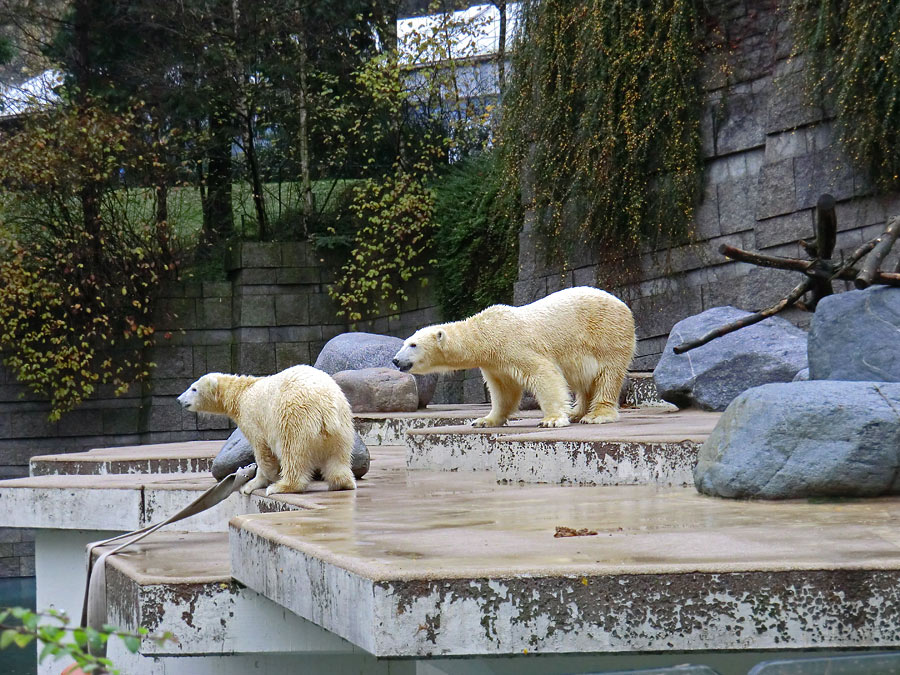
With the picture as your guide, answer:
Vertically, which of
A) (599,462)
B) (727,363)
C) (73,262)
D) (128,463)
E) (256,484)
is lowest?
(128,463)

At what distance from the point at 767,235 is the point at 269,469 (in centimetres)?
496

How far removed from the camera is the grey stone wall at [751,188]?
7465 millimetres

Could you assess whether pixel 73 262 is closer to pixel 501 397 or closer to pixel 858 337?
pixel 501 397

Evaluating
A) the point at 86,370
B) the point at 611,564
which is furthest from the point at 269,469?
the point at 86,370

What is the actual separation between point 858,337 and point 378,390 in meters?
5.10

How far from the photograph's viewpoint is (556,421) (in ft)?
17.0

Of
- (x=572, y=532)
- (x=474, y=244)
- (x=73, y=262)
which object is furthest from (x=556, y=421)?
(x=73, y=262)

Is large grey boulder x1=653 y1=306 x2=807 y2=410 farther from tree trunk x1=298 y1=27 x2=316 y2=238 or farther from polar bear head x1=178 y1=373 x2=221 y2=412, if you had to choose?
tree trunk x1=298 y1=27 x2=316 y2=238

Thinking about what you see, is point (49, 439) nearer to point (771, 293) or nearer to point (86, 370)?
point (86, 370)

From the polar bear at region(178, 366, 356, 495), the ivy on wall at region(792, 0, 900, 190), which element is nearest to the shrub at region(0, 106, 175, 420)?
the ivy on wall at region(792, 0, 900, 190)

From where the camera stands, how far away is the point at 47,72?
15188mm

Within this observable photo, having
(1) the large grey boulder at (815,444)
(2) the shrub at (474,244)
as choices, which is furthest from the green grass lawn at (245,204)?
(1) the large grey boulder at (815,444)

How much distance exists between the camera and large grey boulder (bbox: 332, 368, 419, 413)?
8484 mm

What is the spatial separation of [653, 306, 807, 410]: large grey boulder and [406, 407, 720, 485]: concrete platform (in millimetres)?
1006
